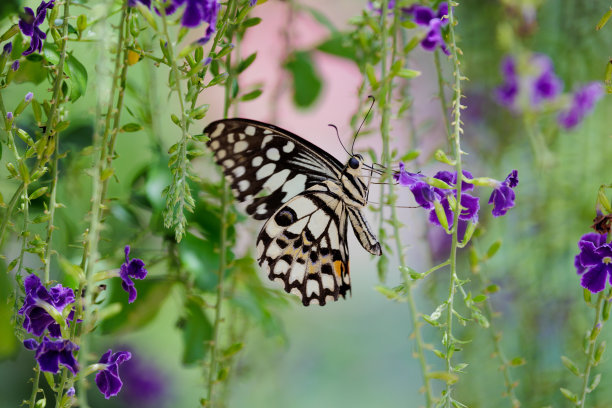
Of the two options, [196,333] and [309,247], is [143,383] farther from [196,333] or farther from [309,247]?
[309,247]

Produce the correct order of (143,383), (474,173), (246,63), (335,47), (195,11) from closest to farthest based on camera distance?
1. (195,11)
2. (246,63)
3. (335,47)
4. (474,173)
5. (143,383)

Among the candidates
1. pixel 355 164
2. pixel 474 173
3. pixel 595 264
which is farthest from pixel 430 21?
pixel 474 173

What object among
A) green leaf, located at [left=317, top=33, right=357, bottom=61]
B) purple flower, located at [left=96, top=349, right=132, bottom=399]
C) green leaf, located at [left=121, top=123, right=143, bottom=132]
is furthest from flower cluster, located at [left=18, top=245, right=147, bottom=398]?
green leaf, located at [left=317, top=33, right=357, bottom=61]

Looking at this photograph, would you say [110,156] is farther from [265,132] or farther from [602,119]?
[602,119]

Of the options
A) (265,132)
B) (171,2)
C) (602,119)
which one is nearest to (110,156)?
(171,2)

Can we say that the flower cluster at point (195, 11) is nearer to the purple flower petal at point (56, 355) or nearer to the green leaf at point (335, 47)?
the purple flower petal at point (56, 355)

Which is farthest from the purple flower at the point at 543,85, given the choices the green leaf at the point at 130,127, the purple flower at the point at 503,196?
the green leaf at the point at 130,127
